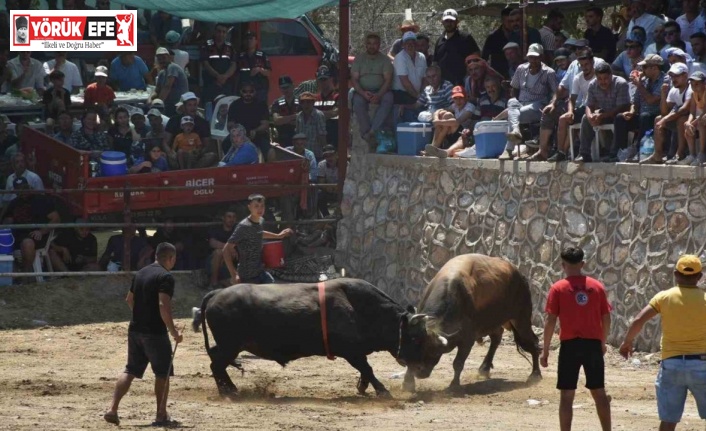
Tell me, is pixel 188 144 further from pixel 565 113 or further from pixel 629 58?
pixel 629 58

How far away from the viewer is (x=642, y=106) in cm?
1491

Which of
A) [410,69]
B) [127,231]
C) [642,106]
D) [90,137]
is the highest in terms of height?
[410,69]

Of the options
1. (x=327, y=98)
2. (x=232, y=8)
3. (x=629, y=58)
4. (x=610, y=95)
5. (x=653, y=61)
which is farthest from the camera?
(x=327, y=98)

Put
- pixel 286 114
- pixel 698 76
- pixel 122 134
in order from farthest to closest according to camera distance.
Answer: pixel 286 114, pixel 122 134, pixel 698 76

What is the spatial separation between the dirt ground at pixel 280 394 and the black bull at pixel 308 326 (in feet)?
1.30

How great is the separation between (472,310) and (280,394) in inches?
87.4

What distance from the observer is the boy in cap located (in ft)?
66.1

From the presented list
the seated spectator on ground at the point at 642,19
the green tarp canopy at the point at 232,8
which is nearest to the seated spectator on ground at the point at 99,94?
the green tarp canopy at the point at 232,8

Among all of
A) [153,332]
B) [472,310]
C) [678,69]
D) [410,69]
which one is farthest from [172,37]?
[153,332]

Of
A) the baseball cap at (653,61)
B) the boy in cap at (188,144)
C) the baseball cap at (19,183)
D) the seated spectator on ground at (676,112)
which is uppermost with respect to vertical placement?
the baseball cap at (653,61)

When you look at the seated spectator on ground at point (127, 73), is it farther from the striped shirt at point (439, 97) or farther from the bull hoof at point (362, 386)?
the bull hoof at point (362, 386)

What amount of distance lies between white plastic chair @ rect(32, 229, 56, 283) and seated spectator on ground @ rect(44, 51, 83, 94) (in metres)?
4.85

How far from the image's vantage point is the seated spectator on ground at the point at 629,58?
16.2m

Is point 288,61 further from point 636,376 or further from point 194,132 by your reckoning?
point 636,376
